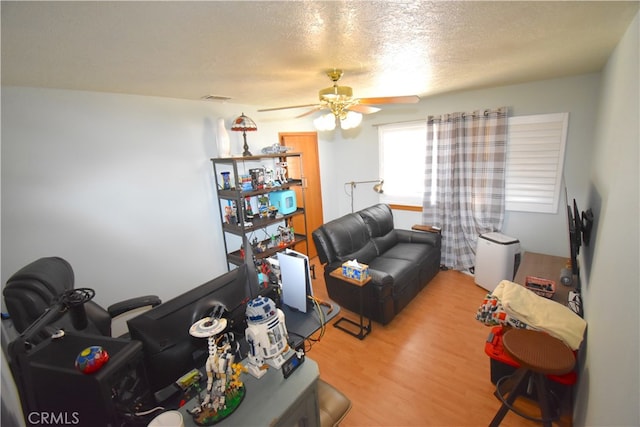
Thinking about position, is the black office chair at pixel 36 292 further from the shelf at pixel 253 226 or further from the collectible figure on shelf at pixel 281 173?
the collectible figure on shelf at pixel 281 173

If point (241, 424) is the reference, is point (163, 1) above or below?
above

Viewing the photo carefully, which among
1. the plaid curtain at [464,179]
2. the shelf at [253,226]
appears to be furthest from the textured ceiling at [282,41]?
the shelf at [253,226]

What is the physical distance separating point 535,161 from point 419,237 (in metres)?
1.59

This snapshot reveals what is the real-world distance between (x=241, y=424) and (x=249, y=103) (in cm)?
308

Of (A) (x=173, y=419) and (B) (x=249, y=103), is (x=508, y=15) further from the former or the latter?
(B) (x=249, y=103)

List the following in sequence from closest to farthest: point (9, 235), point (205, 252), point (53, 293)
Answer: point (53, 293)
point (9, 235)
point (205, 252)

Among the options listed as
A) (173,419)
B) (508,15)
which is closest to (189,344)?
(173,419)

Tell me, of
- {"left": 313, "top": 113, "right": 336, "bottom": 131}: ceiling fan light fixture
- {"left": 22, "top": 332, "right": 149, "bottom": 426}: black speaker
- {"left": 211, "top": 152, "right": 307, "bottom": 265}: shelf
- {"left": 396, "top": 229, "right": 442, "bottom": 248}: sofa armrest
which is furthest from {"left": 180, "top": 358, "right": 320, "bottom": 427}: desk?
{"left": 396, "top": 229, "right": 442, "bottom": 248}: sofa armrest

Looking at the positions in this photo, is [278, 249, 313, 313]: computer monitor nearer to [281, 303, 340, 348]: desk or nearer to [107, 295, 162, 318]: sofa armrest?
[281, 303, 340, 348]: desk

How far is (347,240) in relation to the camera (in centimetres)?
312

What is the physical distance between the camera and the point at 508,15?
4.09 ft

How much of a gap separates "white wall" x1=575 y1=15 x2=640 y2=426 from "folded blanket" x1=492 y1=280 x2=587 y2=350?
2.6 inches

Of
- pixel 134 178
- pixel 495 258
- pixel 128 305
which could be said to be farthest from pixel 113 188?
pixel 495 258
